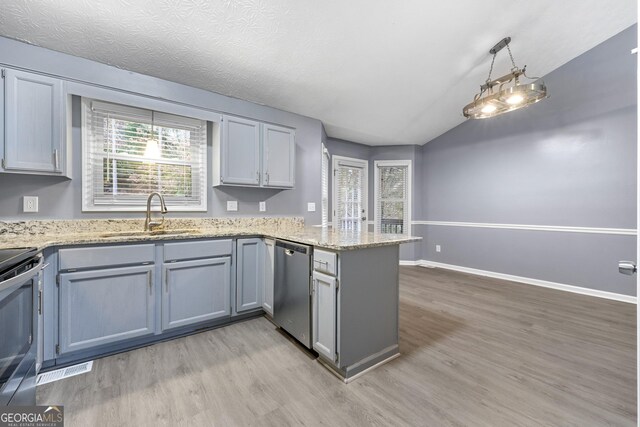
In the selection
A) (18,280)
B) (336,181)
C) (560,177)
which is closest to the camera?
(18,280)

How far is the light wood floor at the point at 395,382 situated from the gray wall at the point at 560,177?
1.31 metres

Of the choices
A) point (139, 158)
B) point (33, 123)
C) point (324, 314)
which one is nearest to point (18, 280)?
point (33, 123)

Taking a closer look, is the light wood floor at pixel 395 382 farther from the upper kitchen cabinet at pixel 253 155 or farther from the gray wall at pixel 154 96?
the upper kitchen cabinet at pixel 253 155

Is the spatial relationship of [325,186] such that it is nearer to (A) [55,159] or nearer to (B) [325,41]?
(B) [325,41]

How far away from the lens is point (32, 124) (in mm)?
1952

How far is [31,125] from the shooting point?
1.95 metres

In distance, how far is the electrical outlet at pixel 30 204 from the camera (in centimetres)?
209

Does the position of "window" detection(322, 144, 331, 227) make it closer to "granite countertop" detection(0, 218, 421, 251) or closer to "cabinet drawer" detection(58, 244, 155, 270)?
"granite countertop" detection(0, 218, 421, 251)

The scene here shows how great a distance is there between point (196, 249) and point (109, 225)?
34.7 inches

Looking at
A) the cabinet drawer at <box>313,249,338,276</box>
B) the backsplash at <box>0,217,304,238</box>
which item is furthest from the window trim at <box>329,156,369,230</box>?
the cabinet drawer at <box>313,249,338,276</box>

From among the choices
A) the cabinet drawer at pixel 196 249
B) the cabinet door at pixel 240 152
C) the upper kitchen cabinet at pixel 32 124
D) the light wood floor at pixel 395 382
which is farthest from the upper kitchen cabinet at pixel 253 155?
the light wood floor at pixel 395 382

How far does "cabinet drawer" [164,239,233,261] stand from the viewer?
2170 mm

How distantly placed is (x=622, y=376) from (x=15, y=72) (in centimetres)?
471

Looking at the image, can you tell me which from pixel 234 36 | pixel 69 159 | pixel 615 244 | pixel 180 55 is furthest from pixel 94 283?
pixel 615 244
